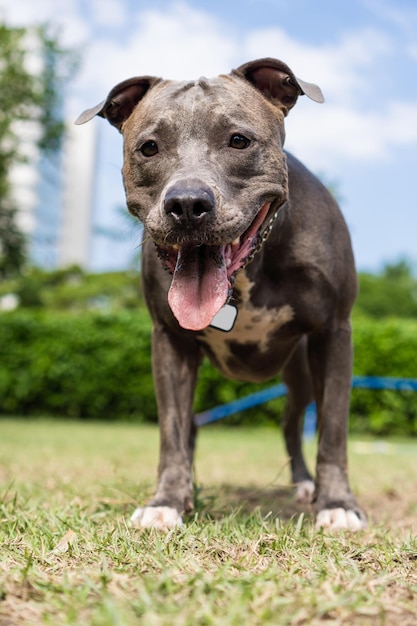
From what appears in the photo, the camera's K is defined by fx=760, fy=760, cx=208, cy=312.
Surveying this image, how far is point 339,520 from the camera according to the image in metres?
3.30

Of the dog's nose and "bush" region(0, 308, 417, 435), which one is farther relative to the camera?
"bush" region(0, 308, 417, 435)

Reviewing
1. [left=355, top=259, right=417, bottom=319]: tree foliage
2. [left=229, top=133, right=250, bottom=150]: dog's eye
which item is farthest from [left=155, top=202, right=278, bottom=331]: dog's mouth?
[left=355, top=259, right=417, bottom=319]: tree foliage

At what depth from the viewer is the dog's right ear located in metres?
3.45

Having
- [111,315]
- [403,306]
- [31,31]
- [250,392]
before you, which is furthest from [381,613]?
[403,306]

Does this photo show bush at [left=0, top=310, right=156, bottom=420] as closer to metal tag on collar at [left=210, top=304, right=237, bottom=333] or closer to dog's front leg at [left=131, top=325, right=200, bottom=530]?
dog's front leg at [left=131, top=325, right=200, bottom=530]

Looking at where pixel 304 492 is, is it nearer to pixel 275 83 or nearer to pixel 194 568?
pixel 275 83

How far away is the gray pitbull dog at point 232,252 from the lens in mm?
2949

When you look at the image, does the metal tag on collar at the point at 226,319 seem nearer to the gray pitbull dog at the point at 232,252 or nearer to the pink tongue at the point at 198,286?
the gray pitbull dog at the point at 232,252

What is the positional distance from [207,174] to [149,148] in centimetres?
41

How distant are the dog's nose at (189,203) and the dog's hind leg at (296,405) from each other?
2145 millimetres

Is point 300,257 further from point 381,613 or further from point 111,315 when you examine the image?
point 111,315

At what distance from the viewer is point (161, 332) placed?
3711 millimetres

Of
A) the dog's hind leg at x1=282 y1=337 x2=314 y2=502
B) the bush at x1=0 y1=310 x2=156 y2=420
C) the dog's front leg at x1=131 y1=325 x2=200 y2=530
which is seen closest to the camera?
the dog's front leg at x1=131 y1=325 x2=200 y2=530

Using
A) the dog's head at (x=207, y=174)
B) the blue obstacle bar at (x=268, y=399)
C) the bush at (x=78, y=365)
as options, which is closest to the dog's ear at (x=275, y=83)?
the dog's head at (x=207, y=174)
